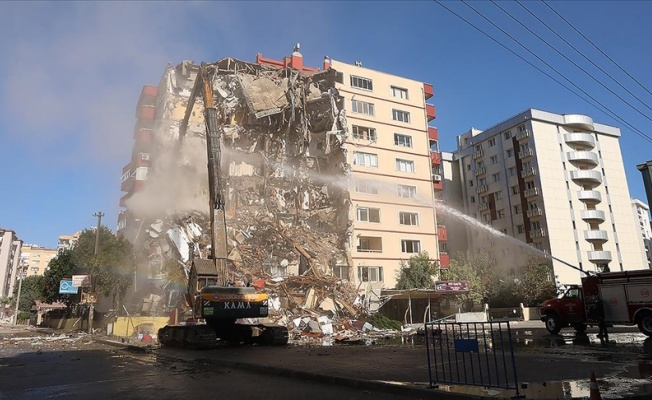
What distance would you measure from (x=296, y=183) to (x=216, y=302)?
24541mm

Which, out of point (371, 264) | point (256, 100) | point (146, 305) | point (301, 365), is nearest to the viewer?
point (301, 365)

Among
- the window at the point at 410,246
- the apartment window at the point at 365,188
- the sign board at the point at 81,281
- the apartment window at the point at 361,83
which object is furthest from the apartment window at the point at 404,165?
the sign board at the point at 81,281

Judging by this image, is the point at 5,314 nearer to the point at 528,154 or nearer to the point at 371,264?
the point at 371,264

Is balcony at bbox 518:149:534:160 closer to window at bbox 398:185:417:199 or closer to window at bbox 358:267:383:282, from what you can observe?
window at bbox 398:185:417:199

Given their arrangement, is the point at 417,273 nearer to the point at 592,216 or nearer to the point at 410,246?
the point at 410,246

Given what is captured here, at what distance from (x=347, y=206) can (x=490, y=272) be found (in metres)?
18.9

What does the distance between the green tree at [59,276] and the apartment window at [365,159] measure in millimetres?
28903

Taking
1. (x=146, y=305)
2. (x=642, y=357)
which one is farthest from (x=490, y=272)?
(x=642, y=357)

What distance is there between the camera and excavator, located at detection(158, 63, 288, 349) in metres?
15.5

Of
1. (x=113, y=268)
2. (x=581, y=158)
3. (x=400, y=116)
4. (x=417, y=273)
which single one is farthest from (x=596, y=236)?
(x=113, y=268)

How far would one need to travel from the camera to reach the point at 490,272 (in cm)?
4759

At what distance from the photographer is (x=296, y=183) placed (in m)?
39.3

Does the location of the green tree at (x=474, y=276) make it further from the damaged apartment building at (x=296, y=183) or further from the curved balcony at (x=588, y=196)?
the curved balcony at (x=588, y=196)

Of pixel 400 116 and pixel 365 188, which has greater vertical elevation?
pixel 400 116
